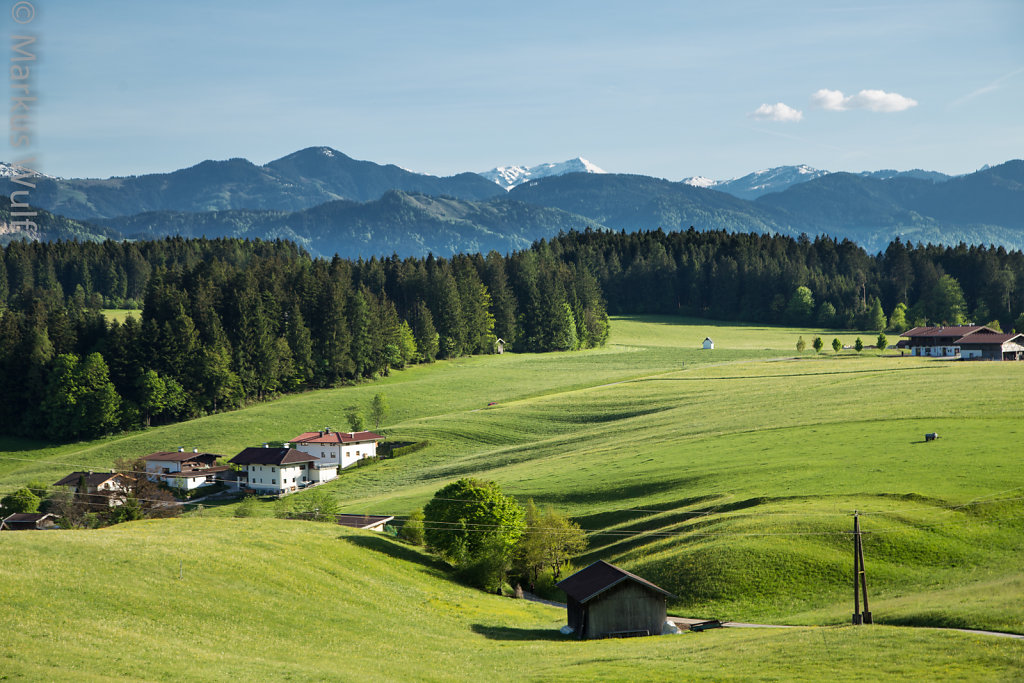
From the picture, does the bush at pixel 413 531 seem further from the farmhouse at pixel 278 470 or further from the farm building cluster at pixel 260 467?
the farmhouse at pixel 278 470

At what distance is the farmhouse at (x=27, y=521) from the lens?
6588cm

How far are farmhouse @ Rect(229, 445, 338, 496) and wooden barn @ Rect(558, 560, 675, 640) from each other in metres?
49.9

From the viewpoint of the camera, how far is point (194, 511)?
76438 mm

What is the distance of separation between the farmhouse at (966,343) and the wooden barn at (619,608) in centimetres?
9761

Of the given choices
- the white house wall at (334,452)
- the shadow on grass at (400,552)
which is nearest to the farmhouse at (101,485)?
the white house wall at (334,452)

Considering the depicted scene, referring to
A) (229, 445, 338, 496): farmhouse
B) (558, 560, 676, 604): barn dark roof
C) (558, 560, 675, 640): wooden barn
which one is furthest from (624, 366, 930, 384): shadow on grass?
(558, 560, 675, 640): wooden barn

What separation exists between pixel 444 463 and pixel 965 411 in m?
46.1

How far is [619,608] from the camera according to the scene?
4159 cm

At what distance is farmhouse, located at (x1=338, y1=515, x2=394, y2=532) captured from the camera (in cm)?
6109

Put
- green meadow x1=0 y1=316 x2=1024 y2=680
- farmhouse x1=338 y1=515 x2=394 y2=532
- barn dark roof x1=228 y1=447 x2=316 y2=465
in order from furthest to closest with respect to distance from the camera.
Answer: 1. barn dark roof x1=228 y1=447 x2=316 y2=465
2. farmhouse x1=338 y1=515 x2=394 y2=532
3. green meadow x1=0 y1=316 x2=1024 y2=680

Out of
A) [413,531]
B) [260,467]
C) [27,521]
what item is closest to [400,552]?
[413,531]

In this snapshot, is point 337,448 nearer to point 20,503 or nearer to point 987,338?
point 20,503

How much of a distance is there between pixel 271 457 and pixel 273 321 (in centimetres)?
5030

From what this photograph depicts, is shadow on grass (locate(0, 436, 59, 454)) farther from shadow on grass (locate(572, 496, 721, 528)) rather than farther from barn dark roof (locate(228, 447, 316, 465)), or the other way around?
shadow on grass (locate(572, 496, 721, 528))
